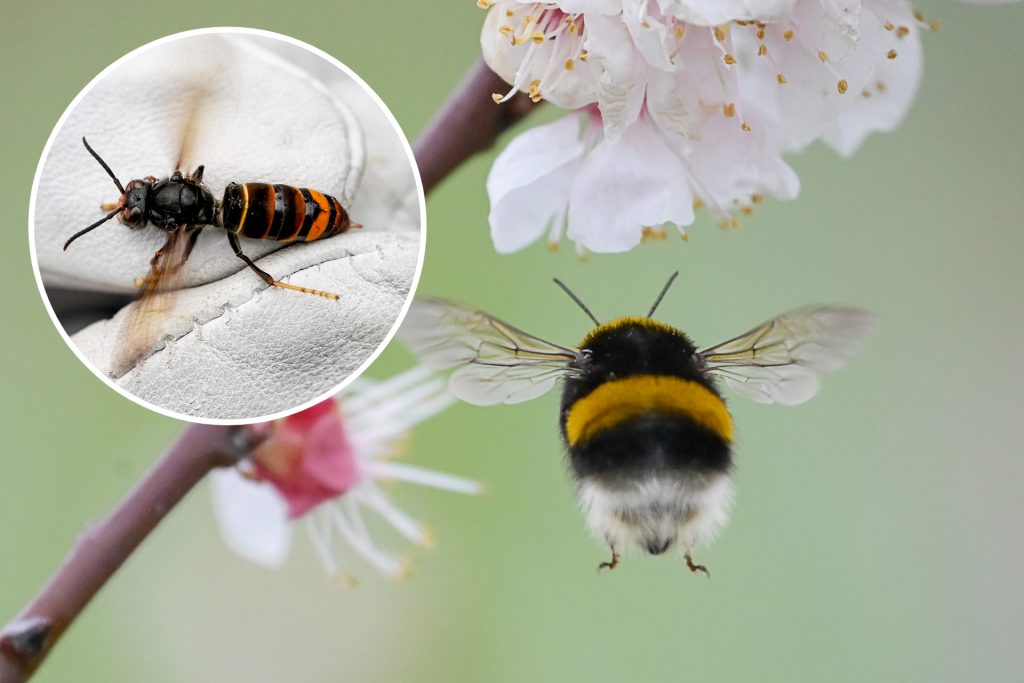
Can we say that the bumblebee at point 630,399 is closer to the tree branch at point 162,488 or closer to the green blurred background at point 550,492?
the tree branch at point 162,488

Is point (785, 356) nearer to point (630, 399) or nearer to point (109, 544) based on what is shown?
point (630, 399)

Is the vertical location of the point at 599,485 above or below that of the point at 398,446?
above

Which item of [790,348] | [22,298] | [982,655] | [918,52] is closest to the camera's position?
[790,348]

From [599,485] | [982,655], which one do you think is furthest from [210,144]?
[982,655]

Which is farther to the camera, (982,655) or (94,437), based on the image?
(982,655)

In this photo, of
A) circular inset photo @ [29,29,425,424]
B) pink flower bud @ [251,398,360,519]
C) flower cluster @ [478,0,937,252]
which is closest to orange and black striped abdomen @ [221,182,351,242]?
circular inset photo @ [29,29,425,424]

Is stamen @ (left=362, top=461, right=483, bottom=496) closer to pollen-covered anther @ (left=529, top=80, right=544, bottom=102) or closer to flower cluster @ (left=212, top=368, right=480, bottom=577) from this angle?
flower cluster @ (left=212, top=368, right=480, bottom=577)

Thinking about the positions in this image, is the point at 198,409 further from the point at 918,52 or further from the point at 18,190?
the point at 18,190
